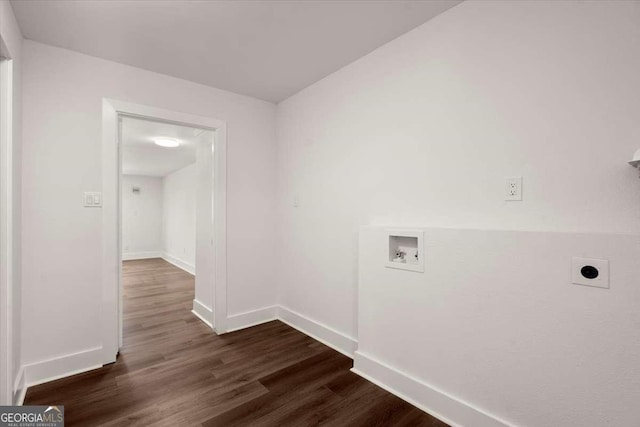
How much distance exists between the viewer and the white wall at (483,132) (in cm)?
124

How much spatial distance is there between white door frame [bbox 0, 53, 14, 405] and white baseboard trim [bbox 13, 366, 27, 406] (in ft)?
0.67

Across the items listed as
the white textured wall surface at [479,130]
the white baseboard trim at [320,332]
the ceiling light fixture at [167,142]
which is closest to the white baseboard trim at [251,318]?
the white baseboard trim at [320,332]

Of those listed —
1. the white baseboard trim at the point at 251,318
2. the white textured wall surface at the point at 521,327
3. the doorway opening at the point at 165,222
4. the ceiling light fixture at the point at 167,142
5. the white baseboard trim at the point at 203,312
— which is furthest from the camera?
the ceiling light fixture at the point at 167,142

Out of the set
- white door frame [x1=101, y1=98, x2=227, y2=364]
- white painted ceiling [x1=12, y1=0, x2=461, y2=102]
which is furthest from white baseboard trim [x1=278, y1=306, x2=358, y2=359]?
white painted ceiling [x1=12, y1=0, x2=461, y2=102]

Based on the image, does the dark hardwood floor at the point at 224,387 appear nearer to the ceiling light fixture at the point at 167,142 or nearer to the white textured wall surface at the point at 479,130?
the white textured wall surface at the point at 479,130

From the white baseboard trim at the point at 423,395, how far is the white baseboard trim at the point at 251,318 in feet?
4.42

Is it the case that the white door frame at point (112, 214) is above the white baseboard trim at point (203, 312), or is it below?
above

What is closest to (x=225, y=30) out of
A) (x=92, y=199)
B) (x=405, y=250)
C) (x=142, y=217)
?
(x=92, y=199)

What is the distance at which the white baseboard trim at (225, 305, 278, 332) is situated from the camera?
296cm

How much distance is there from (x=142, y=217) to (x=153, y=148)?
4.10m

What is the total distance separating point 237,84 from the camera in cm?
281

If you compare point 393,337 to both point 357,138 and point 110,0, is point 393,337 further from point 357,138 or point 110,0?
point 110,0

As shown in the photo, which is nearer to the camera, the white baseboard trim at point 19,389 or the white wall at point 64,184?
the white baseboard trim at point 19,389

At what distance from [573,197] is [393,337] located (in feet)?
4.36
